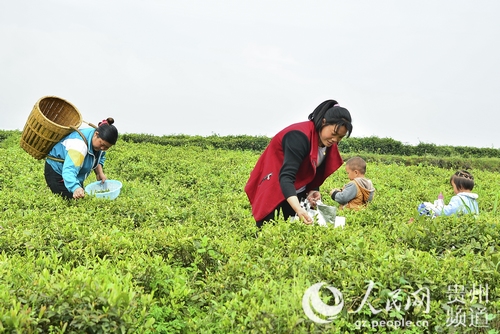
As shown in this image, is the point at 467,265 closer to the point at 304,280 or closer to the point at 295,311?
the point at 304,280

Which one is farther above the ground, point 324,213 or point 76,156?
point 324,213

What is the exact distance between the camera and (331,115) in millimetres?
4160

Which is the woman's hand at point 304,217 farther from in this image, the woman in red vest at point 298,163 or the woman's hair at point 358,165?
the woman's hair at point 358,165

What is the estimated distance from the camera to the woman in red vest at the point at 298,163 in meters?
4.16

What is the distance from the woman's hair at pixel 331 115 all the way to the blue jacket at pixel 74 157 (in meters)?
3.32

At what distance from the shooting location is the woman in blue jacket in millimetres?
6180

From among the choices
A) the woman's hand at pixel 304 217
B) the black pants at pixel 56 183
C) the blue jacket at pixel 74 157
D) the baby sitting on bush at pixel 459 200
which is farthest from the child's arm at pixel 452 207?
the black pants at pixel 56 183

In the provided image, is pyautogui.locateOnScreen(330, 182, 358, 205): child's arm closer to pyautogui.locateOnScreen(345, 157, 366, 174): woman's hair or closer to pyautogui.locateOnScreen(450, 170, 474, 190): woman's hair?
pyautogui.locateOnScreen(345, 157, 366, 174): woman's hair

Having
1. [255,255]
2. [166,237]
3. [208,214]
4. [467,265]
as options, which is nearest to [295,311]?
[255,255]

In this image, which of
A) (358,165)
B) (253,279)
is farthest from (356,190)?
(253,279)

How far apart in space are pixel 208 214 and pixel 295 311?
3813 mm

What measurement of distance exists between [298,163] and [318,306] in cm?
165

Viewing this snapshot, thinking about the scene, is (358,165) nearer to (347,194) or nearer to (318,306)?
(347,194)

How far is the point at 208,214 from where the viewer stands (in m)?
6.41
